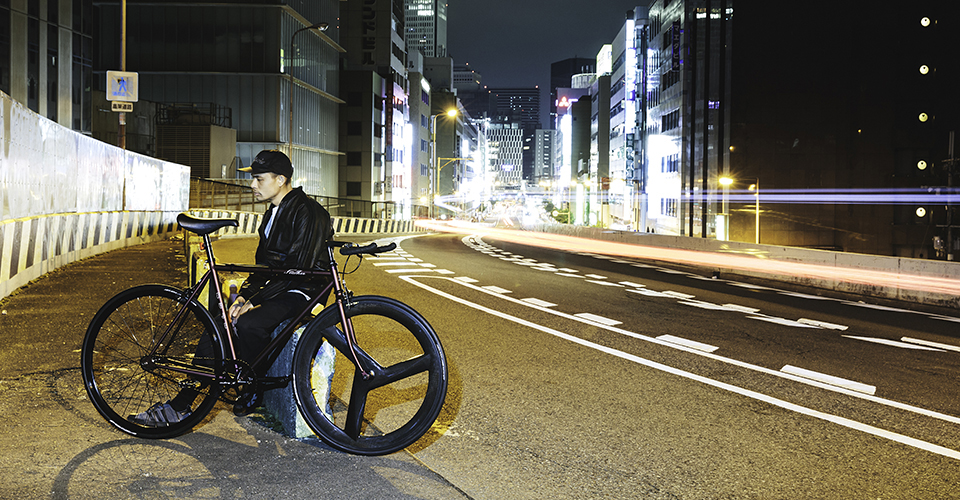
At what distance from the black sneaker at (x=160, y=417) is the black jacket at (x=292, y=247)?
80 centimetres

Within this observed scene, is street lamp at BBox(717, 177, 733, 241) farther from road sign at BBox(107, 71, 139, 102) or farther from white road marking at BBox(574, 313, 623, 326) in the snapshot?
white road marking at BBox(574, 313, 623, 326)

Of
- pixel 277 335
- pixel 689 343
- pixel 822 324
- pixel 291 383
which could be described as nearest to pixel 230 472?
pixel 291 383

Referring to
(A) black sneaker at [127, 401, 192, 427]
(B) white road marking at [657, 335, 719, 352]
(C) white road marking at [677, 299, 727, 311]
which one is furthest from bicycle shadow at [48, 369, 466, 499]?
(C) white road marking at [677, 299, 727, 311]

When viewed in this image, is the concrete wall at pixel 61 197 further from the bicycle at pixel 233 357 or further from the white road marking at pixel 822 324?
the white road marking at pixel 822 324

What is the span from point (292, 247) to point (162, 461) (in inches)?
53.4

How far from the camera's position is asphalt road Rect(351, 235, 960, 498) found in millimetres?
4574

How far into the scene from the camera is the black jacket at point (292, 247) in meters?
4.79

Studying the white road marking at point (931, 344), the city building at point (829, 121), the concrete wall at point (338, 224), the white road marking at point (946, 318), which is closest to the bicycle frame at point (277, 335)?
the white road marking at point (931, 344)

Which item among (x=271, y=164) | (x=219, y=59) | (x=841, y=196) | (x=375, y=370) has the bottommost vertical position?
(x=375, y=370)

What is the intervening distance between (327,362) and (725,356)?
494 centimetres

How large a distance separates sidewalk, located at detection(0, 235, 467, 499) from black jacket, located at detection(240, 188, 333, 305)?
0.90 meters

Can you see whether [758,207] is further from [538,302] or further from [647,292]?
[538,302]

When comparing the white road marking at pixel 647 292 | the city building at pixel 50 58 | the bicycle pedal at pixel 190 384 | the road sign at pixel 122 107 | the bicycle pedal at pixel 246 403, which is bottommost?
the white road marking at pixel 647 292

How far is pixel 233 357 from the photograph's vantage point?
4742 mm
